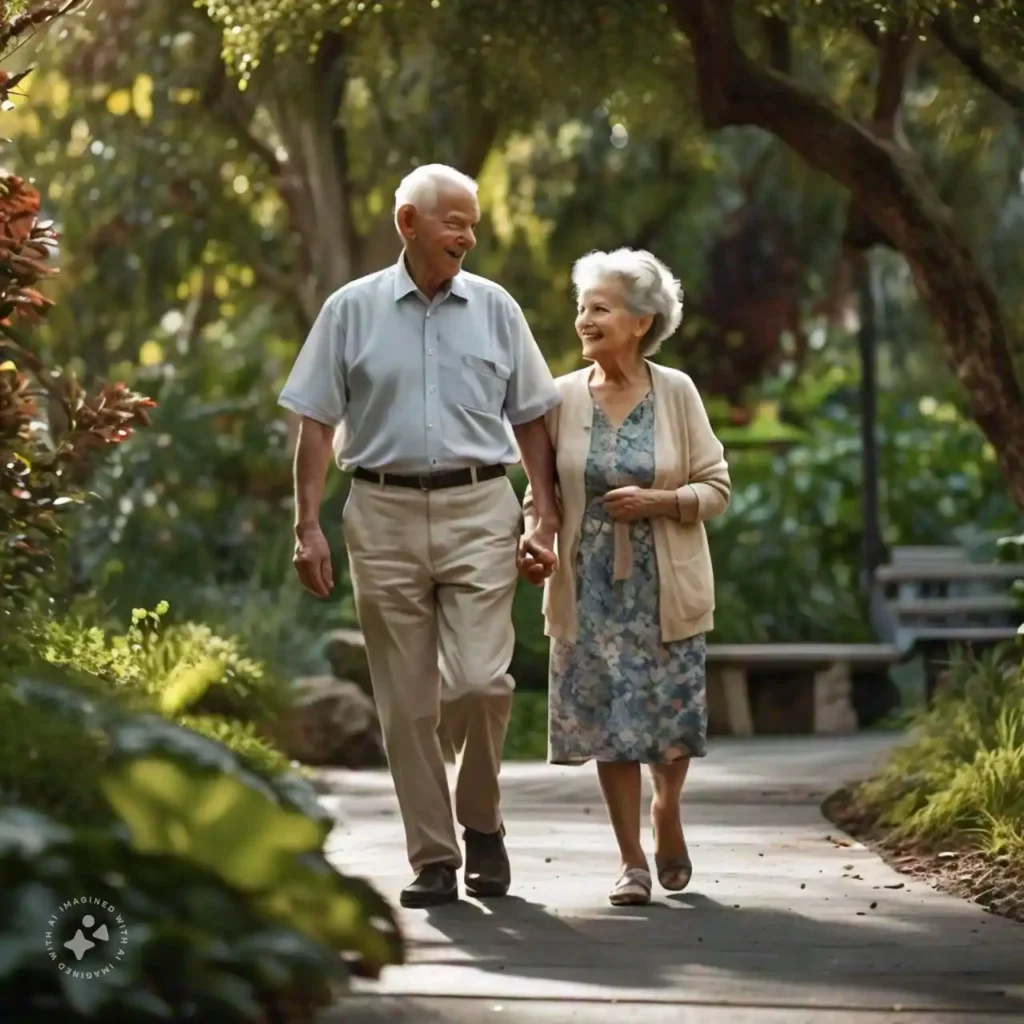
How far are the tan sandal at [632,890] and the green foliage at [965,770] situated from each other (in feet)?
4.06

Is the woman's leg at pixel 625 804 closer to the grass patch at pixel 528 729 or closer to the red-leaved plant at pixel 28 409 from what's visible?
the red-leaved plant at pixel 28 409

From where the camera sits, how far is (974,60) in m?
9.77

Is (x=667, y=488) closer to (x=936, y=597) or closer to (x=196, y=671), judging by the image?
(x=196, y=671)

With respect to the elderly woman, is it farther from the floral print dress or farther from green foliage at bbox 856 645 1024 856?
green foliage at bbox 856 645 1024 856

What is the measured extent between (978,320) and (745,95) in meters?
1.33

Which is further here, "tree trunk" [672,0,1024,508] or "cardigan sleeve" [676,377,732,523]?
"tree trunk" [672,0,1024,508]

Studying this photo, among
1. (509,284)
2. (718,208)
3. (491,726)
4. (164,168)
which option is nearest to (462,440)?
(491,726)

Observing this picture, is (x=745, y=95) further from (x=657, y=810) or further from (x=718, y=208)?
(x=718, y=208)

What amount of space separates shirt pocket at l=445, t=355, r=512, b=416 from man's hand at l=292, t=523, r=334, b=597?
58 centimetres

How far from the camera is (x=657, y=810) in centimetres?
707

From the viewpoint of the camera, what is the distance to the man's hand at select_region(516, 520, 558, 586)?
22.3ft

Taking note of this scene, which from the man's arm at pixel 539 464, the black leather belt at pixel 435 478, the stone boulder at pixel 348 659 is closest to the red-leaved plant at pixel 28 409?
the black leather belt at pixel 435 478

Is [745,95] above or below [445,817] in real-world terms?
above

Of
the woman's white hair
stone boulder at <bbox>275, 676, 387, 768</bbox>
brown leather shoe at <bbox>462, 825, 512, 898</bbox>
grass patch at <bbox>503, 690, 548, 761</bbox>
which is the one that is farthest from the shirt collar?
grass patch at <bbox>503, 690, 548, 761</bbox>
